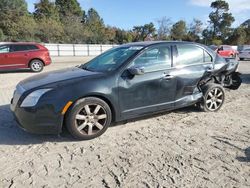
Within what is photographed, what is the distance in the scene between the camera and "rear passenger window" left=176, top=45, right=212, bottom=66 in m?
5.03

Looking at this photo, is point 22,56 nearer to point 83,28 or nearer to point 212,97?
point 212,97

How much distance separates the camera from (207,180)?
299 cm

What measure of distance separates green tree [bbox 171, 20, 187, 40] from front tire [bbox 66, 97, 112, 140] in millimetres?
56427

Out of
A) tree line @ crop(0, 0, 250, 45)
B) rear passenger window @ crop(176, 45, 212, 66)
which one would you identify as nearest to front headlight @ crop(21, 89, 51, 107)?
rear passenger window @ crop(176, 45, 212, 66)

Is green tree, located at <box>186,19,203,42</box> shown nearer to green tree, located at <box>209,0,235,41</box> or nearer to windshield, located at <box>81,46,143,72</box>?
green tree, located at <box>209,0,235,41</box>

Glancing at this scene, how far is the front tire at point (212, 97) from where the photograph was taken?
5387 mm

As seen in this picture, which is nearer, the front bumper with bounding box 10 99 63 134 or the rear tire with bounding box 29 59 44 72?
the front bumper with bounding box 10 99 63 134

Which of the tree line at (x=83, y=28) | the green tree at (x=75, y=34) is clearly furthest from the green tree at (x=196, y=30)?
the green tree at (x=75, y=34)

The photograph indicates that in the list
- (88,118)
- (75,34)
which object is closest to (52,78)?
(88,118)

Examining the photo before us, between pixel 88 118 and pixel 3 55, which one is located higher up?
pixel 3 55

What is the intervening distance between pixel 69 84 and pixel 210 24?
2520 inches

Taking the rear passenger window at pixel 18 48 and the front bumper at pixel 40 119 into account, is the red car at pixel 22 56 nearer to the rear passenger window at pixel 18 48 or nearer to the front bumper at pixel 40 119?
the rear passenger window at pixel 18 48

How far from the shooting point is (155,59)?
4754 millimetres

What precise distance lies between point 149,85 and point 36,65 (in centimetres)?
957
